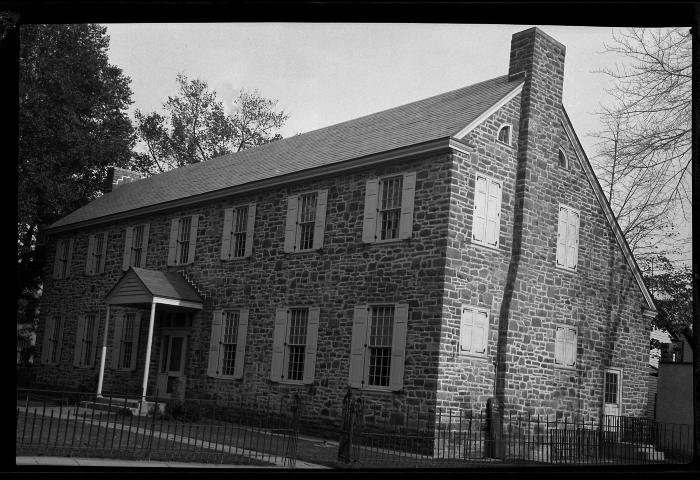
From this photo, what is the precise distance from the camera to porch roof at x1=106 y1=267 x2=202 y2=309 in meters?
15.9

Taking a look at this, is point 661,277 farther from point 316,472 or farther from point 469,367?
point 316,472

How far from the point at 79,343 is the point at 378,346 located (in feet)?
32.4

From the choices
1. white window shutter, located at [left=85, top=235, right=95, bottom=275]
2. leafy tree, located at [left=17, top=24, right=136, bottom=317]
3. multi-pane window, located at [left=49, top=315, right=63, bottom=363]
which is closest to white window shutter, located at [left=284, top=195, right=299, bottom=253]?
leafy tree, located at [left=17, top=24, right=136, bottom=317]

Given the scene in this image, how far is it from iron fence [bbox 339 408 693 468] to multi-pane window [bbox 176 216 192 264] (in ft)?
23.6

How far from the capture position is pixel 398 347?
40.3 ft

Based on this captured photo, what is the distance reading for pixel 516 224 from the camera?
13930mm

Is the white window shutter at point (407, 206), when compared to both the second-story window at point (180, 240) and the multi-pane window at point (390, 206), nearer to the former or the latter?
the multi-pane window at point (390, 206)

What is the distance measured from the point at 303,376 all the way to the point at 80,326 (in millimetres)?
8211

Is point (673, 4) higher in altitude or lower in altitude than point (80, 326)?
higher

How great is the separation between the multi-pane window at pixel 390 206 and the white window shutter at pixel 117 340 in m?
8.24

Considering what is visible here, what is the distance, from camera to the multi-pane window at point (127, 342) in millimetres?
18078

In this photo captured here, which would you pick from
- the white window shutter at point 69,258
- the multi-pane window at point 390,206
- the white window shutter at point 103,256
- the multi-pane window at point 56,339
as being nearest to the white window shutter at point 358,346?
the multi-pane window at point 390,206

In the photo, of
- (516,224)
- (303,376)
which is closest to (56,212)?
(303,376)

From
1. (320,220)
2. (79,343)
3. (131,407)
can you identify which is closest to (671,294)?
(320,220)
